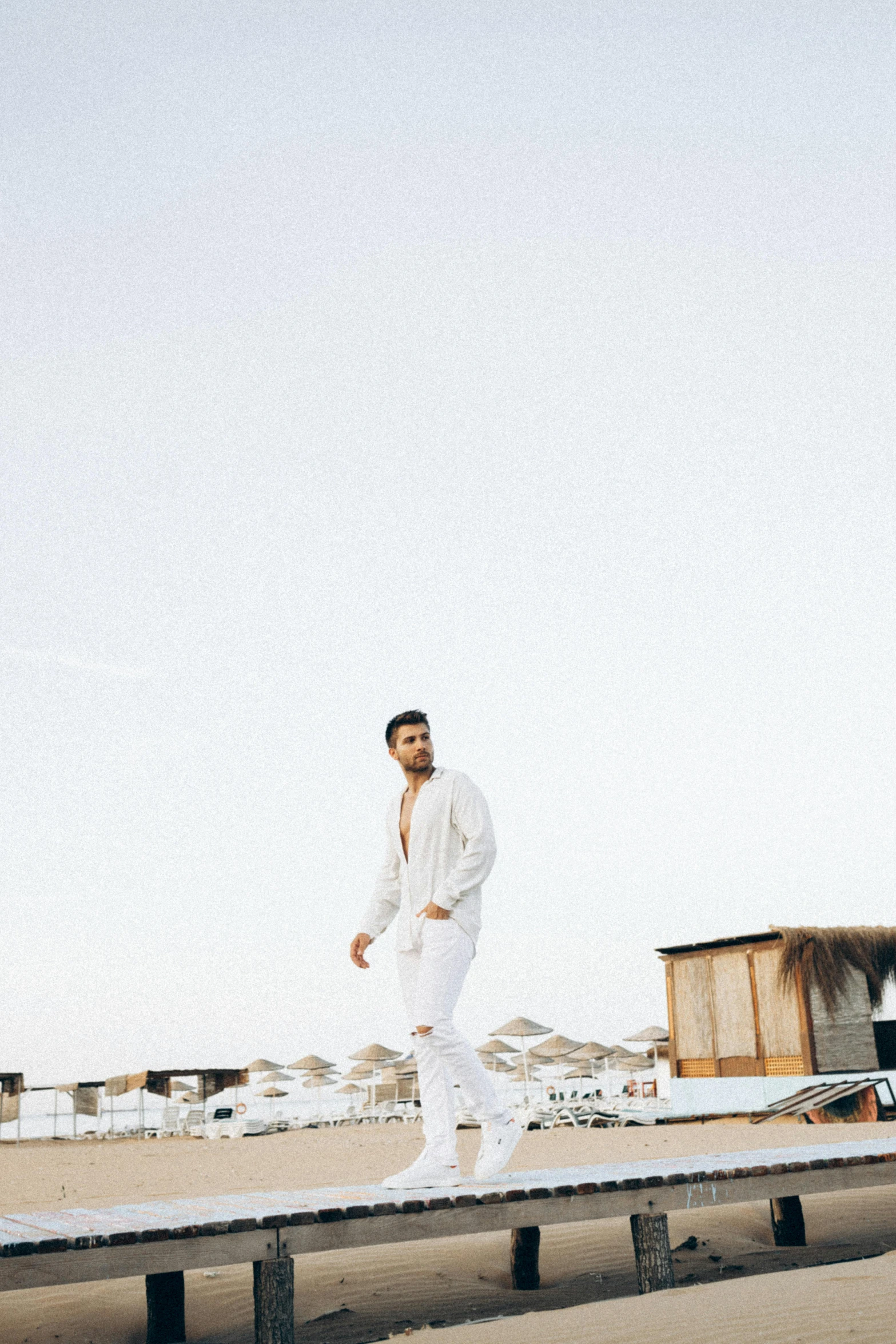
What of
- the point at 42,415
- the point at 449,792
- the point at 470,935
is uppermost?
the point at 42,415

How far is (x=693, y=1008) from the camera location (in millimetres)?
22344

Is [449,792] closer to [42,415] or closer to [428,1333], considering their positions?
[428,1333]

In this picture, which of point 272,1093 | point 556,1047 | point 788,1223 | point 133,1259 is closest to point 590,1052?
point 556,1047

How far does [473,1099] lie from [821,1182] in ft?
5.96

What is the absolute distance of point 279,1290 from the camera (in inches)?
164

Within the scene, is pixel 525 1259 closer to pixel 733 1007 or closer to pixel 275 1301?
pixel 275 1301

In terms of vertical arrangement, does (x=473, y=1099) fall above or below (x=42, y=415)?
below

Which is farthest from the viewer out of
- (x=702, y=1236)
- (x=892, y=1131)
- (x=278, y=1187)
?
(x=892, y=1131)

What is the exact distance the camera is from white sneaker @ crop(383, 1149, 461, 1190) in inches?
→ 186

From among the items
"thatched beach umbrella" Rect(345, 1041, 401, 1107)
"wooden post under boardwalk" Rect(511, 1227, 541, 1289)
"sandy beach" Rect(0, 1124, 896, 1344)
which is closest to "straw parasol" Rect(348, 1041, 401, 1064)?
"thatched beach umbrella" Rect(345, 1041, 401, 1107)

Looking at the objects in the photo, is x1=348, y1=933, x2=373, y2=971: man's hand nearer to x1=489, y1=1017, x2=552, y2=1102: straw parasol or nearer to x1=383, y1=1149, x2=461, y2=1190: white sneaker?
x1=383, y1=1149, x2=461, y2=1190: white sneaker

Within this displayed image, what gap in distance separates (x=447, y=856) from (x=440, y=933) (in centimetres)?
36

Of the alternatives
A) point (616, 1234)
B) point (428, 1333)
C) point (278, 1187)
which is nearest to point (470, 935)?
point (428, 1333)

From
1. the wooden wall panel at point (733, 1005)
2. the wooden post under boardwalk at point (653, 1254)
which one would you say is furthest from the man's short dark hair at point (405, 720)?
the wooden wall panel at point (733, 1005)
